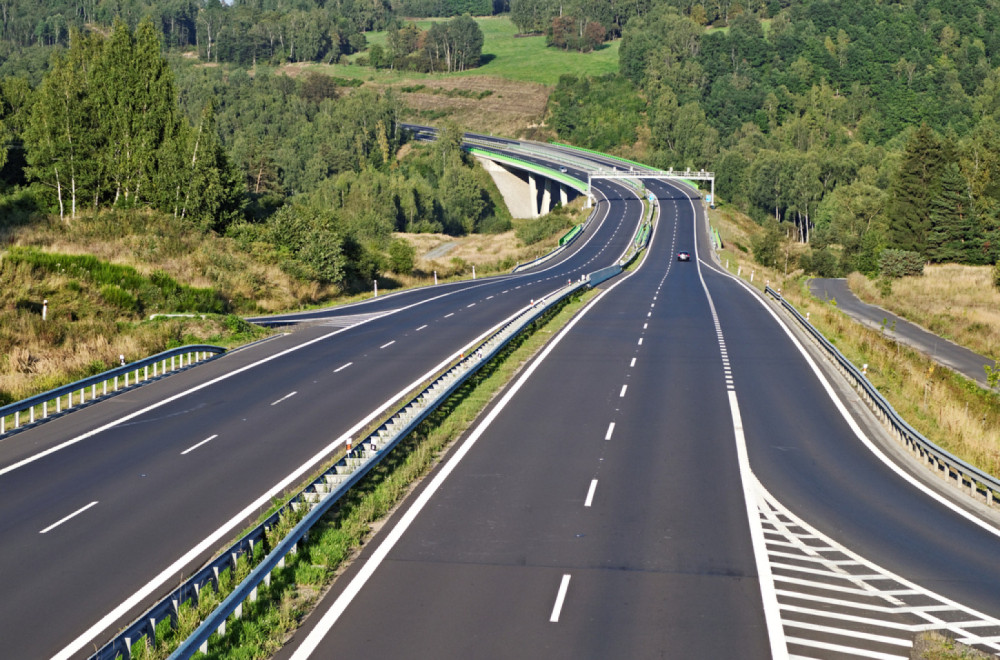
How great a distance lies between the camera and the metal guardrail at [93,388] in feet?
87.1

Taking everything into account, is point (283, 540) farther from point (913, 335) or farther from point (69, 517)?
point (913, 335)

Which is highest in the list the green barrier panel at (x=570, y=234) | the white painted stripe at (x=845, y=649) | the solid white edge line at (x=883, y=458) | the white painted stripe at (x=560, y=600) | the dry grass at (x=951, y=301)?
the green barrier panel at (x=570, y=234)

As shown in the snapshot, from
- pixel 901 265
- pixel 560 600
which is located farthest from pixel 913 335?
pixel 560 600

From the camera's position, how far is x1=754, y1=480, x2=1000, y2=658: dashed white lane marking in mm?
13961

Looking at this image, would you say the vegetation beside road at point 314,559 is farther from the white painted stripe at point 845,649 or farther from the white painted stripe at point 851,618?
the white painted stripe at point 851,618

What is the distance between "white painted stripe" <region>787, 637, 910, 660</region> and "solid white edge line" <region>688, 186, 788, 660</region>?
226 millimetres

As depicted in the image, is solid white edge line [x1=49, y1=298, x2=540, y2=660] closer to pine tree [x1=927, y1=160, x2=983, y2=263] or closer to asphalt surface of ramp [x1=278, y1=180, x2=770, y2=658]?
asphalt surface of ramp [x1=278, y1=180, x2=770, y2=658]

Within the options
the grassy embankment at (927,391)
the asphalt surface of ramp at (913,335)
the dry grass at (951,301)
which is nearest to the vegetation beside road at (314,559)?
the grassy embankment at (927,391)

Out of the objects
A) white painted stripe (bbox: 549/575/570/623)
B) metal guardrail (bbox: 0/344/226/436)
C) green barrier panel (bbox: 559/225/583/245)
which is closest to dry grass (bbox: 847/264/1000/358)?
green barrier panel (bbox: 559/225/583/245)

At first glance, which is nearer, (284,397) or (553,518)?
(553,518)

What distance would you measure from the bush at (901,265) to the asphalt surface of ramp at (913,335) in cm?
430

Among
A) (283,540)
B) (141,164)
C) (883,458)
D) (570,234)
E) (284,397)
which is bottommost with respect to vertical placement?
(883,458)

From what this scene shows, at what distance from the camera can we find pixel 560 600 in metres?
15.1

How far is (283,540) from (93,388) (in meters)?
16.9
